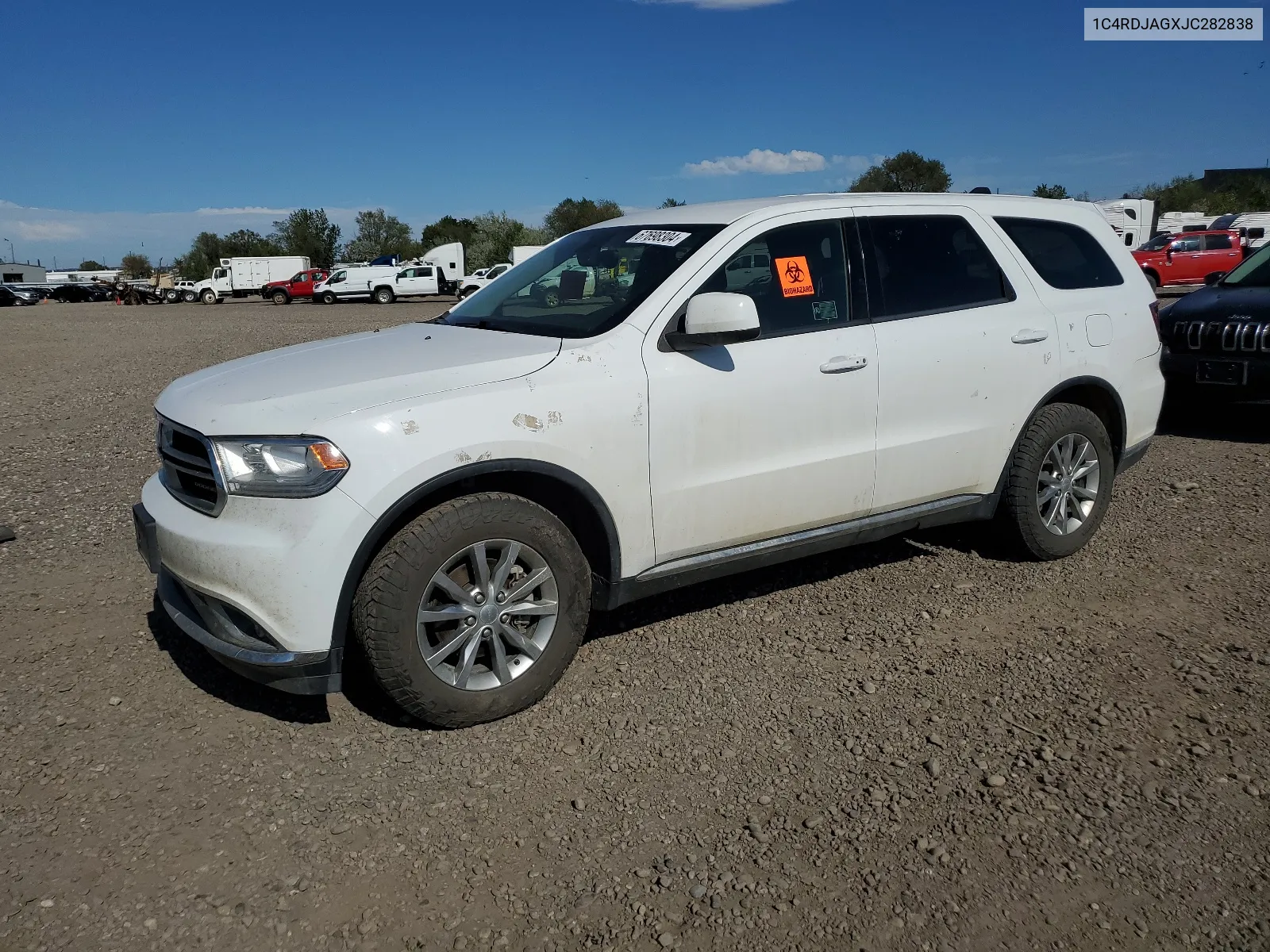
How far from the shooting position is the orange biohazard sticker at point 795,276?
4.21 m

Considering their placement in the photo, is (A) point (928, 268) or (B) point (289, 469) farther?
(A) point (928, 268)

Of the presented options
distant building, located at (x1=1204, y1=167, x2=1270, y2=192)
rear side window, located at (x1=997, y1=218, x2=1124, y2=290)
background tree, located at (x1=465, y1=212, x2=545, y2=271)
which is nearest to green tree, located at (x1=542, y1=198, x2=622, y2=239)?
background tree, located at (x1=465, y1=212, x2=545, y2=271)

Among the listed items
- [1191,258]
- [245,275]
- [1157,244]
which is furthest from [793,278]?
[245,275]

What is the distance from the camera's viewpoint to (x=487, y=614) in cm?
349

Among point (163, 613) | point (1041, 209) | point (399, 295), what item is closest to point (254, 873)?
point (163, 613)

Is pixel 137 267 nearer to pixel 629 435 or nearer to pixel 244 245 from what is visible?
pixel 244 245

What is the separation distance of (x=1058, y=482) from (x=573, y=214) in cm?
7432

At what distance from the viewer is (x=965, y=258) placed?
477 cm

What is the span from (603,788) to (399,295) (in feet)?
151

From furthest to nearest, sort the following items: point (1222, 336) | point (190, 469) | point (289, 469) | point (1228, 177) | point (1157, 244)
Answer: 1. point (1228, 177)
2. point (1157, 244)
3. point (1222, 336)
4. point (190, 469)
5. point (289, 469)

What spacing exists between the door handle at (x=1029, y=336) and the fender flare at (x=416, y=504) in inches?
91.8

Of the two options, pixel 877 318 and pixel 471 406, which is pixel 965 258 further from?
pixel 471 406

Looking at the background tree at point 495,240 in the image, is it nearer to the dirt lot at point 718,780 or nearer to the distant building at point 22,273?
the distant building at point 22,273

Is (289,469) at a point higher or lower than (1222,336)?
lower
